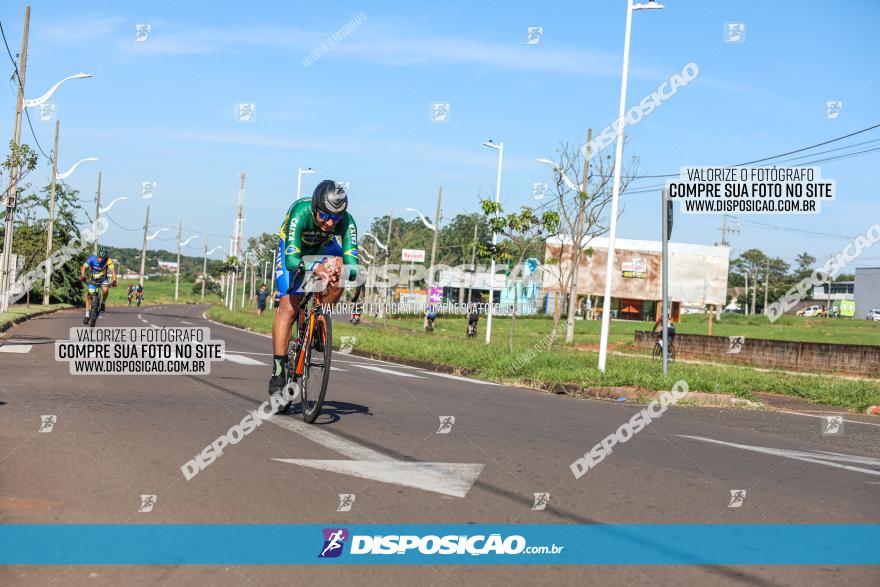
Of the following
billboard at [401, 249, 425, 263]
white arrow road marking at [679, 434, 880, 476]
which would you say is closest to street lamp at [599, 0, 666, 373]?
white arrow road marking at [679, 434, 880, 476]

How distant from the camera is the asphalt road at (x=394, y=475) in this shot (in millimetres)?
3783

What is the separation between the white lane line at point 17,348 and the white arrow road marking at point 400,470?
383 inches

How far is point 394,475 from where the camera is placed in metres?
5.44

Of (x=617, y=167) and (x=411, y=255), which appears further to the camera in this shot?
(x=411, y=255)

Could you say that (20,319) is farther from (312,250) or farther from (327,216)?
(327,216)

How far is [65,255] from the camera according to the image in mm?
56188

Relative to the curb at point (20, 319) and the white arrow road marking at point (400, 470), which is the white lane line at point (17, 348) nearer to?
the curb at point (20, 319)

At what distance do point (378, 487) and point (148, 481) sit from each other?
128 centimetres

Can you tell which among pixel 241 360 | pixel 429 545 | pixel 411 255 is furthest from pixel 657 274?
pixel 429 545

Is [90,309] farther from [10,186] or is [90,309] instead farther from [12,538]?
[12,538]

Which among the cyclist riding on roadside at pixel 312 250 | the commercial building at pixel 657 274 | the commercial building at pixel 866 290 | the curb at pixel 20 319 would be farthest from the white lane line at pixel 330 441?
the commercial building at pixel 866 290

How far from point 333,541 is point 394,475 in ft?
4.69

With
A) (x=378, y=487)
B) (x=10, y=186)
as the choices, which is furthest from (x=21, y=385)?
(x=10, y=186)

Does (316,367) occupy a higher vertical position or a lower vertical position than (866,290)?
lower
